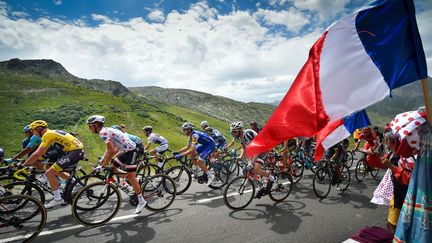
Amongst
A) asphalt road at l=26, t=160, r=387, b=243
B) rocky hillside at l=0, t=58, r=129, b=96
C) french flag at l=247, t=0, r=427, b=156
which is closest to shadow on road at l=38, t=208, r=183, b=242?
asphalt road at l=26, t=160, r=387, b=243

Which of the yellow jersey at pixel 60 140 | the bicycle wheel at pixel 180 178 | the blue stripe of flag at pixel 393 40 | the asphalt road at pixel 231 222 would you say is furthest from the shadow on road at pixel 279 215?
the yellow jersey at pixel 60 140

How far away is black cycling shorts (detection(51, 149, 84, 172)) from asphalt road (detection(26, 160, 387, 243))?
1.18m

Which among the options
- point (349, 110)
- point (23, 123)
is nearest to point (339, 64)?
point (349, 110)

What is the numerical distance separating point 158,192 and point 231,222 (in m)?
2.22

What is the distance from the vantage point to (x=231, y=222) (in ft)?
18.6

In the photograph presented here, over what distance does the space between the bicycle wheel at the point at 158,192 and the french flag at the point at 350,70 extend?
4.45m

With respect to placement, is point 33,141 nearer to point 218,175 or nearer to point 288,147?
point 218,175

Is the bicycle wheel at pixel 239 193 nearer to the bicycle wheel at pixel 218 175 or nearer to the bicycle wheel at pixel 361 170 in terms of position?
the bicycle wheel at pixel 218 175

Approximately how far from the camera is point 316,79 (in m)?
2.97

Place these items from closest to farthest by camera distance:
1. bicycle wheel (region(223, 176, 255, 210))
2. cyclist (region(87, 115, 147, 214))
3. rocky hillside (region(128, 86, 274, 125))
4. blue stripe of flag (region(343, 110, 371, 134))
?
blue stripe of flag (region(343, 110, 371, 134)), cyclist (region(87, 115, 147, 214)), bicycle wheel (region(223, 176, 255, 210)), rocky hillside (region(128, 86, 274, 125))

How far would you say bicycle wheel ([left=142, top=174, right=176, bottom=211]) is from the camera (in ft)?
21.3

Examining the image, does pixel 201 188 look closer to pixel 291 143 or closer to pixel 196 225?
pixel 196 225

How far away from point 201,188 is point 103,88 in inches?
4981

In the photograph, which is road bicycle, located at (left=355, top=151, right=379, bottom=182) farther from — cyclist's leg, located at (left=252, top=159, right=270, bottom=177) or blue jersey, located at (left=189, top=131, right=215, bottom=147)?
blue jersey, located at (left=189, top=131, right=215, bottom=147)
